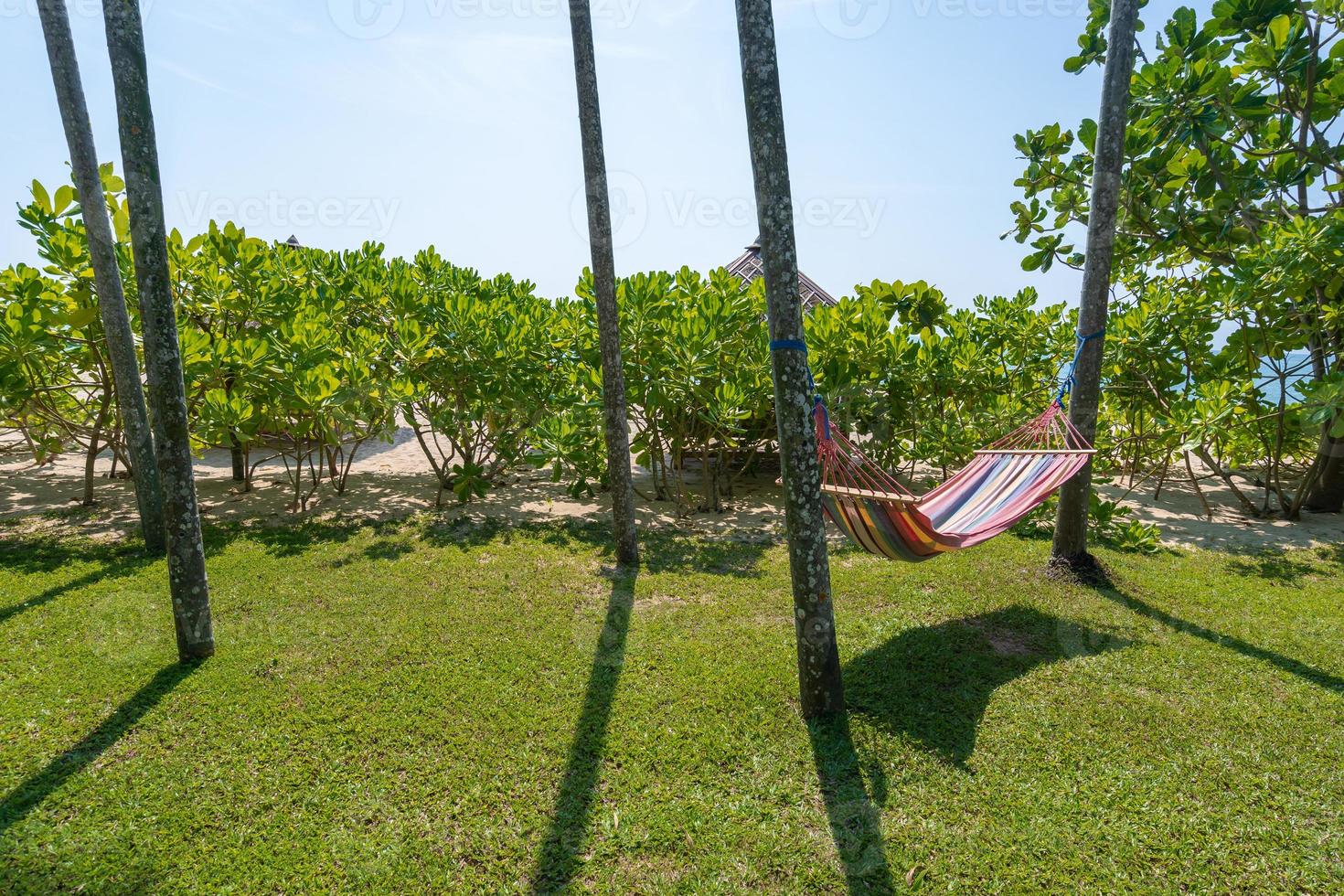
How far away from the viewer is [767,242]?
7.00 feet

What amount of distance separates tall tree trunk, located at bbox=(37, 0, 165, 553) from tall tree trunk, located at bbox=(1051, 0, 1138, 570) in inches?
189

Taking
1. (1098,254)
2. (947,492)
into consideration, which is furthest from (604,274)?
(1098,254)

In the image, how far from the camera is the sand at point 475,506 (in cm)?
476

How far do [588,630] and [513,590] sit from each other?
2.20 ft

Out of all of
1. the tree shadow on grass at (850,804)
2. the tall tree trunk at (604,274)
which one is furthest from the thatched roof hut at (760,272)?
the tree shadow on grass at (850,804)

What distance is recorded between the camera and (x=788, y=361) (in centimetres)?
216

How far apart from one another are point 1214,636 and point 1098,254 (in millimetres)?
1793

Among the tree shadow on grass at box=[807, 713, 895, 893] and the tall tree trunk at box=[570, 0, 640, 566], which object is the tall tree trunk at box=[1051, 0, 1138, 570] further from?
the tall tree trunk at box=[570, 0, 640, 566]

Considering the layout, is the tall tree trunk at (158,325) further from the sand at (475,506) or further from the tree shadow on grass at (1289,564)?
the tree shadow on grass at (1289,564)

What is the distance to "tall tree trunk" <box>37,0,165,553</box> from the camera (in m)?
3.56

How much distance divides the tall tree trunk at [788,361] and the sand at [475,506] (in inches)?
99.4

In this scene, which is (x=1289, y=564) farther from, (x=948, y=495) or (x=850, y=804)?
(x=850, y=804)

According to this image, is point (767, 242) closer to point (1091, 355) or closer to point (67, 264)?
point (1091, 355)

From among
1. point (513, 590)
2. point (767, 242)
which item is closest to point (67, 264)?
point (513, 590)
